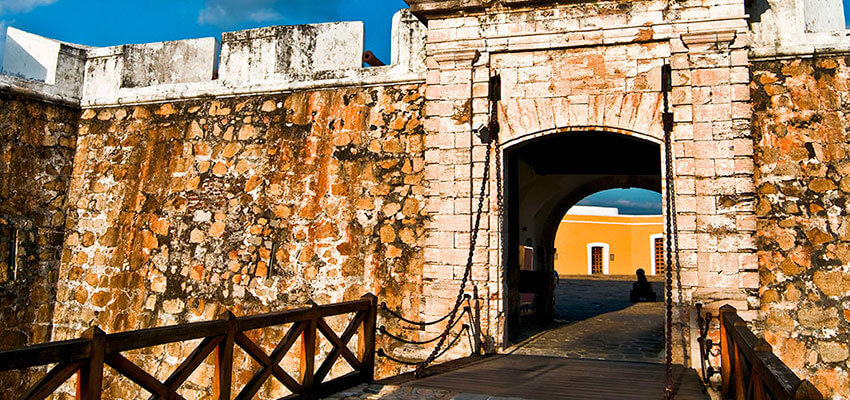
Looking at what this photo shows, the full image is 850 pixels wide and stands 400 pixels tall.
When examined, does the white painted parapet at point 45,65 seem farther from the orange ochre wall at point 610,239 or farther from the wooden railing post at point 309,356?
the orange ochre wall at point 610,239

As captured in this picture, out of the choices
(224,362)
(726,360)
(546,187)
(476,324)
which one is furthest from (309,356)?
(546,187)

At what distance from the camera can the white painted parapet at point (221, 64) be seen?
6391 mm

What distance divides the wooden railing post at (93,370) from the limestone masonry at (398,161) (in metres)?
3.32

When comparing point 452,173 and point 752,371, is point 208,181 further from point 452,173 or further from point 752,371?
point 752,371

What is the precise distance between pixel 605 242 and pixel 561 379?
852 inches

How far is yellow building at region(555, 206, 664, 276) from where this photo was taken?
24656mm

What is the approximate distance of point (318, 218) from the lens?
20.8 ft

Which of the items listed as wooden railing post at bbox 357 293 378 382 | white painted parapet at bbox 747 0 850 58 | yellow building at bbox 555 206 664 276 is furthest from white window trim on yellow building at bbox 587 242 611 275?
wooden railing post at bbox 357 293 378 382

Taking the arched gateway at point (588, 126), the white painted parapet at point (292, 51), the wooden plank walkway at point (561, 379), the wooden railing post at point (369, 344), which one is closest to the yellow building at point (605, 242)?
the arched gateway at point (588, 126)

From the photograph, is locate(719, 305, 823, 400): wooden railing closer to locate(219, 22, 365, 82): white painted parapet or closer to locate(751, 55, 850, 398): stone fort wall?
locate(751, 55, 850, 398): stone fort wall

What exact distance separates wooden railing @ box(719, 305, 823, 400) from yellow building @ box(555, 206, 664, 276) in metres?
21.2

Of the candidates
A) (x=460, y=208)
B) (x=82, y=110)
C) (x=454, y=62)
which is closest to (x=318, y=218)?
(x=460, y=208)

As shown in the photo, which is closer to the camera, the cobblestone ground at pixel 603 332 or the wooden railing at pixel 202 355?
the wooden railing at pixel 202 355

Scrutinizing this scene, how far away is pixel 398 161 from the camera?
6.13 m
